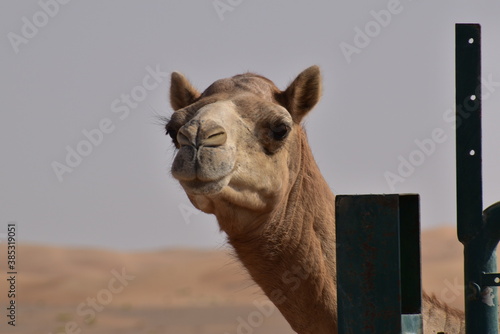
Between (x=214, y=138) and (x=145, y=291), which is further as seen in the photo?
(x=145, y=291)

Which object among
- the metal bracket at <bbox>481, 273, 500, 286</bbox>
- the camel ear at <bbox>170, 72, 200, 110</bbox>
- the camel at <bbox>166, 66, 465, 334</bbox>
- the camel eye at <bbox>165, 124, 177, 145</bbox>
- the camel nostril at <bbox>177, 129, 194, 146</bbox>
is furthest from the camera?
the camel ear at <bbox>170, 72, 200, 110</bbox>

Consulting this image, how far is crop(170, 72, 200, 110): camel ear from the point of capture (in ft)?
23.5

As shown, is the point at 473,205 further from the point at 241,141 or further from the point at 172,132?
the point at 172,132

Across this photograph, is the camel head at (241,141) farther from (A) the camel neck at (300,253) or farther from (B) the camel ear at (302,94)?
(A) the camel neck at (300,253)

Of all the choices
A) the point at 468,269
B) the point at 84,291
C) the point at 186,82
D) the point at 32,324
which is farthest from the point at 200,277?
the point at 468,269

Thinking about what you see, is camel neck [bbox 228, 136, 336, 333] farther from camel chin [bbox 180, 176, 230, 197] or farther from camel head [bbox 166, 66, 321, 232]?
camel chin [bbox 180, 176, 230, 197]

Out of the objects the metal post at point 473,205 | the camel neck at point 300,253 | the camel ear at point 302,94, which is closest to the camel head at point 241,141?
the camel ear at point 302,94

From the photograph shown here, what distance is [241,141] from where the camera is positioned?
19.3 feet

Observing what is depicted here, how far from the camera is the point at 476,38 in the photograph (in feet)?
10.2

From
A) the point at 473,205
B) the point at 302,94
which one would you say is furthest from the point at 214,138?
the point at 473,205

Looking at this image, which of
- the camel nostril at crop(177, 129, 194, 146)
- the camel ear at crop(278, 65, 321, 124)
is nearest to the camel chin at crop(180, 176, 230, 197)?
the camel nostril at crop(177, 129, 194, 146)

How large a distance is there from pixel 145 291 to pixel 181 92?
4337 cm

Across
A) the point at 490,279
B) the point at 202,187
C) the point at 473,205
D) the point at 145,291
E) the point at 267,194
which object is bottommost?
the point at 145,291

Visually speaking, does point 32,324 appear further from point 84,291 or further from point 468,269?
point 468,269
